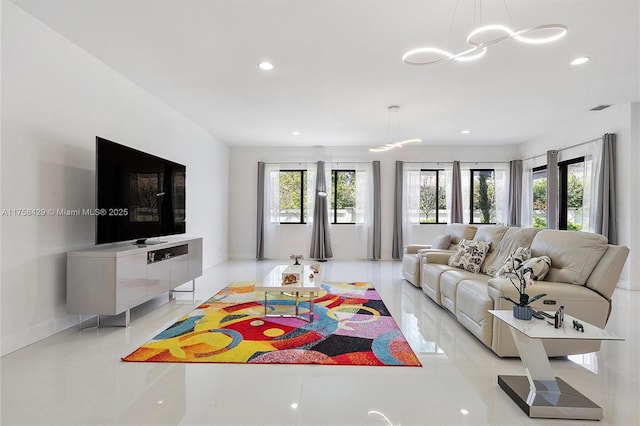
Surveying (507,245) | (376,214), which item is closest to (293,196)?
(376,214)

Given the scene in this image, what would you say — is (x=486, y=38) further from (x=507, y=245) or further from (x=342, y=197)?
(x=342, y=197)

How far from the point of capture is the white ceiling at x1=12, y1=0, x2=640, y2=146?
2.68 m

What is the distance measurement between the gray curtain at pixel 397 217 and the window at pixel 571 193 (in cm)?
300

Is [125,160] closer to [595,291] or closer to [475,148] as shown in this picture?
[595,291]

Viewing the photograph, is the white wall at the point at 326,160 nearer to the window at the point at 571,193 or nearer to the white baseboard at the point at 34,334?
the window at the point at 571,193

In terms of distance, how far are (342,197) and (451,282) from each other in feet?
15.3

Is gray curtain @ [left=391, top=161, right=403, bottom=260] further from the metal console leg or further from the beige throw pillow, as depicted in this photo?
the metal console leg

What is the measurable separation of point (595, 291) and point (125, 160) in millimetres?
4412

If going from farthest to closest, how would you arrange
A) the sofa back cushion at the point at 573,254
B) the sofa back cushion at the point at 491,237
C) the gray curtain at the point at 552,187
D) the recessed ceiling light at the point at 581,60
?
the gray curtain at the point at 552,187, the sofa back cushion at the point at 491,237, the recessed ceiling light at the point at 581,60, the sofa back cushion at the point at 573,254

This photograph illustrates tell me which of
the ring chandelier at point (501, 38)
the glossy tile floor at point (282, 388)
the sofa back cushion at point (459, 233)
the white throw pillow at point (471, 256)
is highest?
the ring chandelier at point (501, 38)

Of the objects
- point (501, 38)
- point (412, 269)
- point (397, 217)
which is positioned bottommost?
point (412, 269)

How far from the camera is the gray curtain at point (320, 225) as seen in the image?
306 inches

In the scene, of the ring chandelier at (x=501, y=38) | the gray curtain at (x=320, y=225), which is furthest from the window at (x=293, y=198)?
the ring chandelier at (x=501, y=38)

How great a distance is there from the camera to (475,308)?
9.59ft
